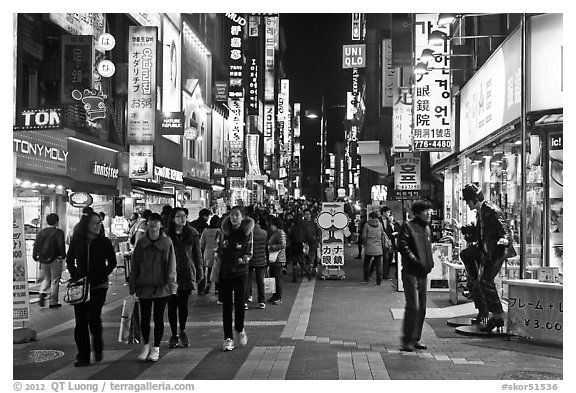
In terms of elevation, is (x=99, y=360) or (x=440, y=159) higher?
(x=440, y=159)

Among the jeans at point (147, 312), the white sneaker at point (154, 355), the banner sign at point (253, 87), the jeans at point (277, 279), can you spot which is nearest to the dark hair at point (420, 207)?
the jeans at point (147, 312)

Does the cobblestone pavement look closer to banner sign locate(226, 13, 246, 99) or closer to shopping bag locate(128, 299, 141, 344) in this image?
shopping bag locate(128, 299, 141, 344)

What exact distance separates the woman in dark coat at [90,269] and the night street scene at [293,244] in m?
0.02

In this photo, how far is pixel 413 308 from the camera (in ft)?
29.3

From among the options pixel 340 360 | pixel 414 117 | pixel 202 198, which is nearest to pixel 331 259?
pixel 414 117

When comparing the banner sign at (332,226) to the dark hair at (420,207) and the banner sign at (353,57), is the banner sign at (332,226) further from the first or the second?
the banner sign at (353,57)

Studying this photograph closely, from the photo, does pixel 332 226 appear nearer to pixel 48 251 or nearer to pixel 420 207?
pixel 48 251

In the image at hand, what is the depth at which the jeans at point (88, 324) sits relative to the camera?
8109 mm

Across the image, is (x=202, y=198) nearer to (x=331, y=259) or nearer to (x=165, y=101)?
(x=165, y=101)

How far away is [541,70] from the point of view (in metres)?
10.9

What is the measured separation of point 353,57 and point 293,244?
2058 centimetres

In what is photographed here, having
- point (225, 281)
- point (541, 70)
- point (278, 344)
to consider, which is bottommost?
point (278, 344)
